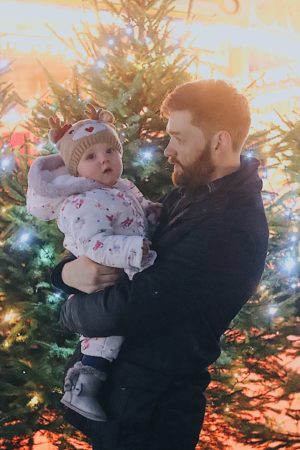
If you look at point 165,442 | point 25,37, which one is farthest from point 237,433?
point 25,37

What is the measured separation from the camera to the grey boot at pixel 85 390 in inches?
66.2

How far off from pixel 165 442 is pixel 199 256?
0.65 meters

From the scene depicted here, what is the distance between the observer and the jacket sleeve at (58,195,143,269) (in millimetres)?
1650

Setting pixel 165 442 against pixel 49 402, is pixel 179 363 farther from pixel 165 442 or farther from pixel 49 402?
pixel 49 402

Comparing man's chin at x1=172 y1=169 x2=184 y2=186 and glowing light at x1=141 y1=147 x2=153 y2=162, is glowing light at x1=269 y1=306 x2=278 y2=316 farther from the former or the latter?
man's chin at x1=172 y1=169 x2=184 y2=186

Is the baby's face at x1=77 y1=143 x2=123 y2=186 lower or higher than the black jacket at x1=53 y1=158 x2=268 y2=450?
higher

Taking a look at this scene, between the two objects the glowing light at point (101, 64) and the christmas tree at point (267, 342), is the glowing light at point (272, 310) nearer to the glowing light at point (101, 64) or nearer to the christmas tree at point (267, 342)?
the christmas tree at point (267, 342)

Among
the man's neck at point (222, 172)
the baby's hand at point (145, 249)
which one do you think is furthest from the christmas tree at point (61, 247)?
the baby's hand at point (145, 249)

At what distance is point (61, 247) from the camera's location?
120 inches

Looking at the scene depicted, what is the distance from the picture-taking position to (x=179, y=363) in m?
1.62

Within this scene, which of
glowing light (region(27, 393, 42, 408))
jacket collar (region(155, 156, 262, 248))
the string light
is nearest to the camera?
jacket collar (region(155, 156, 262, 248))

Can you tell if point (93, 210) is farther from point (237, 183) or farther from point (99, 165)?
point (237, 183)

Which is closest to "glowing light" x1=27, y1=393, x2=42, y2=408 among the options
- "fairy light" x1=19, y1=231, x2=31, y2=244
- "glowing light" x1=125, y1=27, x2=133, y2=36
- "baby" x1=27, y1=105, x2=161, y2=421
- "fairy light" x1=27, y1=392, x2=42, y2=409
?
"fairy light" x1=27, y1=392, x2=42, y2=409

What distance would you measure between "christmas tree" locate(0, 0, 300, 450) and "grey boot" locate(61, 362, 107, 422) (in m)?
1.08
